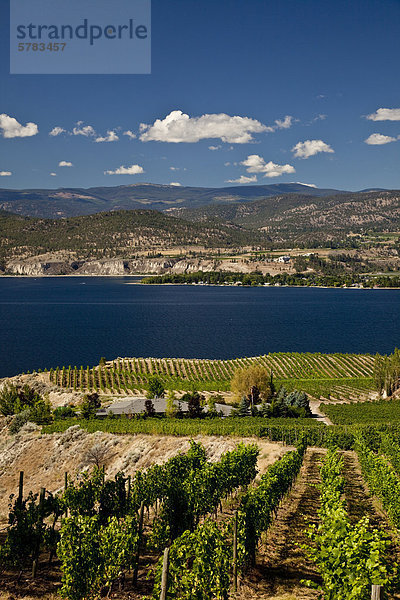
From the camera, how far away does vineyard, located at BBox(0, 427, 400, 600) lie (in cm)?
1259

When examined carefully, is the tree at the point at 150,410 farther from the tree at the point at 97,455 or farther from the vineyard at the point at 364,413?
the vineyard at the point at 364,413

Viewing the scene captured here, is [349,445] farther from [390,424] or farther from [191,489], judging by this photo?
[191,489]

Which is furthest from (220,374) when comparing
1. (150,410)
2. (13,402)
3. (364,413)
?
(13,402)

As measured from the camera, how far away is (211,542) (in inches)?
591

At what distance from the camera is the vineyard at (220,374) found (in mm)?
81000

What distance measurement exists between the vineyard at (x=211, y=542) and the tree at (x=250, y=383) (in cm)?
4089

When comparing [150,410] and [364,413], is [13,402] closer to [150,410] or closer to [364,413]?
[150,410]

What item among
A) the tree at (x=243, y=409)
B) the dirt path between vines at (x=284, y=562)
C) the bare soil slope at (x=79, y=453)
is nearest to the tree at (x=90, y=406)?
the bare soil slope at (x=79, y=453)

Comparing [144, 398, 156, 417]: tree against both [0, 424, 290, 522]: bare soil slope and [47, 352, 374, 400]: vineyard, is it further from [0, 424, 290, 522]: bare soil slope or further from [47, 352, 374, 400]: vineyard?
[47, 352, 374, 400]: vineyard

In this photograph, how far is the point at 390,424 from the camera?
49.6 meters

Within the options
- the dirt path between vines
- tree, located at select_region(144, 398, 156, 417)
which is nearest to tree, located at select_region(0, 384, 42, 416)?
tree, located at select_region(144, 398, 156, 417)

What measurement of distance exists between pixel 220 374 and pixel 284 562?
244 ft

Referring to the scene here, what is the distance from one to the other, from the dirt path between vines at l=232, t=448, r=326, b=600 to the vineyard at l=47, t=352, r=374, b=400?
52658mm

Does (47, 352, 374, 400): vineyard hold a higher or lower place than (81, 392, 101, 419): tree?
lower
